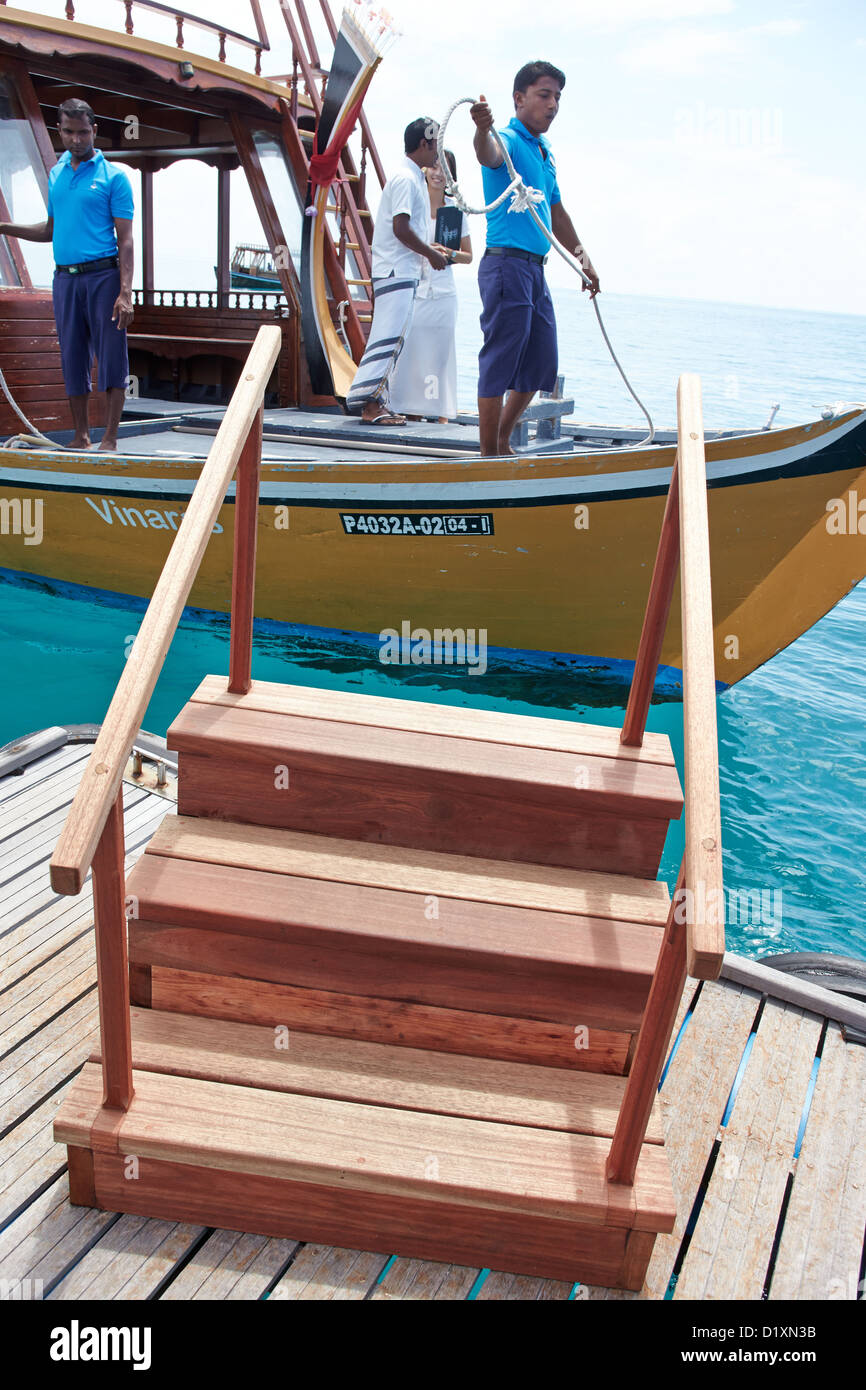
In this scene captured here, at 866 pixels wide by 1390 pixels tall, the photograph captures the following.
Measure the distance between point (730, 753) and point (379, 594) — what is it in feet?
7.33

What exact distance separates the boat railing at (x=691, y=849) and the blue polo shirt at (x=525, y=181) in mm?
2505

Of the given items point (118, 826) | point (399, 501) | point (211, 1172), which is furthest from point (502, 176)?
point (211, 1172)

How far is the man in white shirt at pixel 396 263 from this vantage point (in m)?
5.81

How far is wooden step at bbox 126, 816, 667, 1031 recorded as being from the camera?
7.09 ft

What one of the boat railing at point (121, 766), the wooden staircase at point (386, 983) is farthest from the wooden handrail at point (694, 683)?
the boat railing at point (121, 766)

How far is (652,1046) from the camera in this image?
1.79 metres

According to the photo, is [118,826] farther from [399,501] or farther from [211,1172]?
[399,501]

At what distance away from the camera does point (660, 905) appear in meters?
2.34

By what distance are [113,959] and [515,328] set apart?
3.66m

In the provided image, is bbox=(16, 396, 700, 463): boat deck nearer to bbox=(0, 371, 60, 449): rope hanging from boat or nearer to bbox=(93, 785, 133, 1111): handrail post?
bbox=(0, 371, 60, 449): rope hanging from boat

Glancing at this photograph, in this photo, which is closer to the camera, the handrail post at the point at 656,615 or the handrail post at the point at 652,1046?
the handrail post at the point at 652,1046

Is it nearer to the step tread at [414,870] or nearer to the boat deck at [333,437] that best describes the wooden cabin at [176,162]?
the boat deck at [333,437]

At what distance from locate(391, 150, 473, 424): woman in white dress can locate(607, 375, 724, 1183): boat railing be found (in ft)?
15.2

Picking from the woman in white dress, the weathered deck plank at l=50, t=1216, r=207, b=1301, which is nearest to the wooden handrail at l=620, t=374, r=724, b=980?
the weathered deck plank at l=50, t=1216, r=207, b=1301
